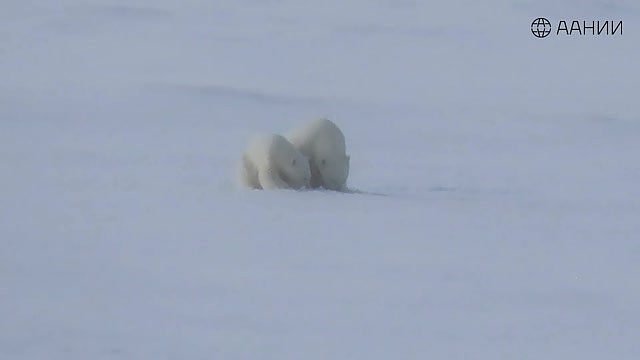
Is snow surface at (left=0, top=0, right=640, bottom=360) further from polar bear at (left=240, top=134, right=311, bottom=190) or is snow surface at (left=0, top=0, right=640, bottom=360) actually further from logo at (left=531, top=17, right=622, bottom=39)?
logo at (left=531, top=17, right=622, bottom=39)

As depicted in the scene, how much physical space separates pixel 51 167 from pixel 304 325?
5146mm

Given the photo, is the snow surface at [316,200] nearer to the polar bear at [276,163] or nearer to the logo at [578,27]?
the polar bear at [276,163]

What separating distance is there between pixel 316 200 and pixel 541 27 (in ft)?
49.4

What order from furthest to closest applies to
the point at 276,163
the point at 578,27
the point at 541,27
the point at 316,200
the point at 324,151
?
the point at 578,27 < the point at 541,27 < the point at 324,151 < the point at 276,163 < the point at 316,200

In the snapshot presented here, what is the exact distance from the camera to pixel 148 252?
22.1ft

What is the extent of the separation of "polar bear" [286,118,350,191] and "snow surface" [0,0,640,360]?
33 cm

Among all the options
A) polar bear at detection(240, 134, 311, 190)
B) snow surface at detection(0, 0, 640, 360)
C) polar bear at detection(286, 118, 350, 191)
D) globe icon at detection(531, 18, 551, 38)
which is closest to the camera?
snow surface at detection(0, 0, 640, 360)

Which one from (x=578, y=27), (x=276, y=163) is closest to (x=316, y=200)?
(x=276, y=163)

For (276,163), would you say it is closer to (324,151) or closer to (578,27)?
(324,151)

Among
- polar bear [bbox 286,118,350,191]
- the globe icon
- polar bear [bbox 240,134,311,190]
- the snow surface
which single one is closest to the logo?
the globe icon

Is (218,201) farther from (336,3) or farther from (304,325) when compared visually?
(336,3)

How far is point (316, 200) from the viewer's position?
8.51 metres

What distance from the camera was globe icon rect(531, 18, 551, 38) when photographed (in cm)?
2294

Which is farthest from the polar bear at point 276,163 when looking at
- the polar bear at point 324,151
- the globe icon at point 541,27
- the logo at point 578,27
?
the logo at point 578,27
